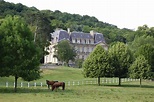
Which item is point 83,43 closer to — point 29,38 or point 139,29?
point 139,29

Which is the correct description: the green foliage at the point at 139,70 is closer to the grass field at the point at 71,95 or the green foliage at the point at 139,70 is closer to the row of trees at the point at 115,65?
the row of trees at the point at 115,65

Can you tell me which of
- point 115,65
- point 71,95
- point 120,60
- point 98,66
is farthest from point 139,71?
point 71,95

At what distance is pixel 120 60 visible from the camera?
5866 centimetres

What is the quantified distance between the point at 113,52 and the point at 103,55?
4830mm

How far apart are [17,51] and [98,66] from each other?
74.5 feet

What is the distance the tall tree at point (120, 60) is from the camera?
2257 inches

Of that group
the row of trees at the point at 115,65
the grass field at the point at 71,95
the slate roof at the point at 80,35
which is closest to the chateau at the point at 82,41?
the slate roof at the point at 80,35

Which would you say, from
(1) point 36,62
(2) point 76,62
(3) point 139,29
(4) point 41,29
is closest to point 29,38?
(1) point 36,62

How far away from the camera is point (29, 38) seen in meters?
35.8

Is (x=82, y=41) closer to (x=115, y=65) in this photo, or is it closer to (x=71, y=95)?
(x=115, y=65)

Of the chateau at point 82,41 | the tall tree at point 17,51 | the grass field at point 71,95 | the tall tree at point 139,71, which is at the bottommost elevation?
the grass field at point 71,95

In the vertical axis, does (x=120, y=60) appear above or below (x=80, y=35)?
below

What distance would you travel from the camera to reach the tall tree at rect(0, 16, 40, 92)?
3400 centimetres

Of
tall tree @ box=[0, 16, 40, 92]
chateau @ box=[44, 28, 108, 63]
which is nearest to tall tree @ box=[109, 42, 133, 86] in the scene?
tall tree @ box=[0, 16, 40, 92]
